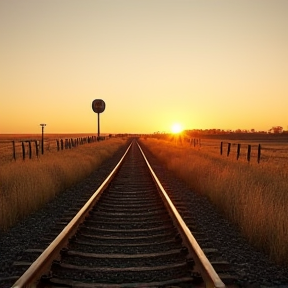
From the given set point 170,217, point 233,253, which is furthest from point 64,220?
point 233,253

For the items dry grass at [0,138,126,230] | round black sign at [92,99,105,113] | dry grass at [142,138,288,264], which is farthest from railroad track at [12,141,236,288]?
round black sign at [92,99,105,113]

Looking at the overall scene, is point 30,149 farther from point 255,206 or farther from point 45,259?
point 45,259

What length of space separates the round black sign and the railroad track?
67.9m

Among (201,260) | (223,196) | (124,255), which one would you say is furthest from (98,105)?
(201,260)

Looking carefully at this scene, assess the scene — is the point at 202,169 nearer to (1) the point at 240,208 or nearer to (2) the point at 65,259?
(1) the point at 240,208

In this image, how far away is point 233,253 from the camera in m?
5.44

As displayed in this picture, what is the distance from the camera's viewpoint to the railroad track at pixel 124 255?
3.98 metres

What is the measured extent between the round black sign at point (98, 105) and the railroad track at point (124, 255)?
6791cm

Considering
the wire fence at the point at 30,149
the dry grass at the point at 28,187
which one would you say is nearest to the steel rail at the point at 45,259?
the dry grass at the point at 28,187

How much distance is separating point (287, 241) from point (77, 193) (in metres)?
7.23

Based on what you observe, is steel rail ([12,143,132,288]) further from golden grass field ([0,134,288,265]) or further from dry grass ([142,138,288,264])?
dry grass ([142,138,288,264])

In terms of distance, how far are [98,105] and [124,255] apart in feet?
237

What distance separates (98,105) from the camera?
75.9 meters

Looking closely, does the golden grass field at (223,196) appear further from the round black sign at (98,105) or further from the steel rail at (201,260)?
the round black sign at (98,105)
